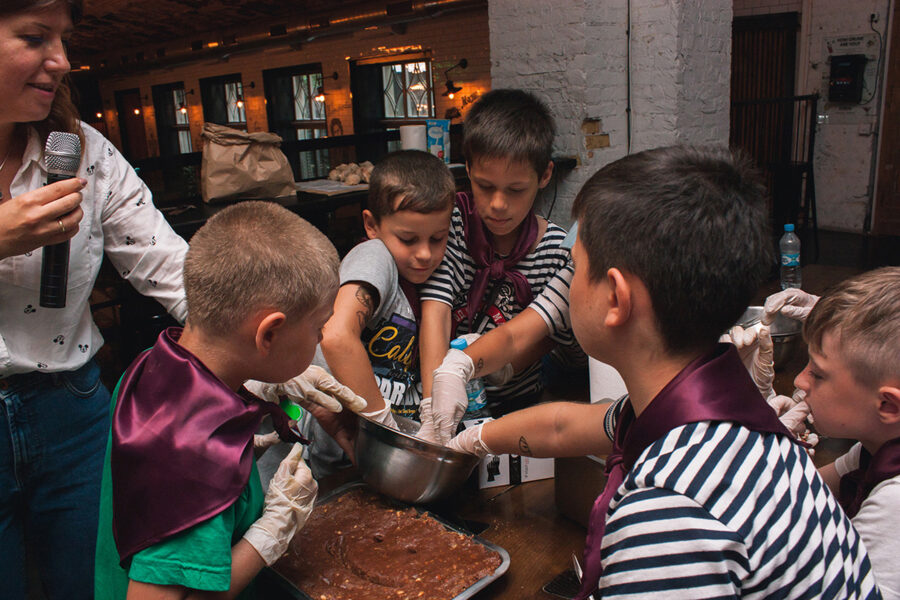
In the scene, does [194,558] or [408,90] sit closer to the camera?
[194,558]

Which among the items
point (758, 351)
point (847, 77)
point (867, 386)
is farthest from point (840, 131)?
point (867, 386)

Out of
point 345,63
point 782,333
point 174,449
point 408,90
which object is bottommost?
point 782,333

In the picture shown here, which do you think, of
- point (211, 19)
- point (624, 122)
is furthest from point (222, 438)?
point (211, 19)

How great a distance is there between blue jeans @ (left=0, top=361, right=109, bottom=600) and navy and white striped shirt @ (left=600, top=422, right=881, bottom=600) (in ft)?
3.63

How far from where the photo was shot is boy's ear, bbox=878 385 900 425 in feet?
3.36

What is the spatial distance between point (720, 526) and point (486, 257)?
1314 mm

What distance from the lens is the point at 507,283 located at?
1975mm

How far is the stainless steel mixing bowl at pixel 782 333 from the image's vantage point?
1851mm

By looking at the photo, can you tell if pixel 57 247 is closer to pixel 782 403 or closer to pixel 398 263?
pixel 398 263

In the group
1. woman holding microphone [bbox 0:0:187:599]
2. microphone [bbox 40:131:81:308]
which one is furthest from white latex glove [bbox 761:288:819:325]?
microphone [bbox 40:131:81:308]

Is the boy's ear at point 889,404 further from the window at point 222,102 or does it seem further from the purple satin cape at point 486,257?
the window at point 222,102

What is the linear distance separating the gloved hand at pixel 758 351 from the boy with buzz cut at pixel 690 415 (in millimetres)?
694

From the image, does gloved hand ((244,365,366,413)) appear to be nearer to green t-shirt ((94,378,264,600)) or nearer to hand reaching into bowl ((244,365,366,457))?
hand reaching into bowl ((244,365,366,457))

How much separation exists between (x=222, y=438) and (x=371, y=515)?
432 mm
